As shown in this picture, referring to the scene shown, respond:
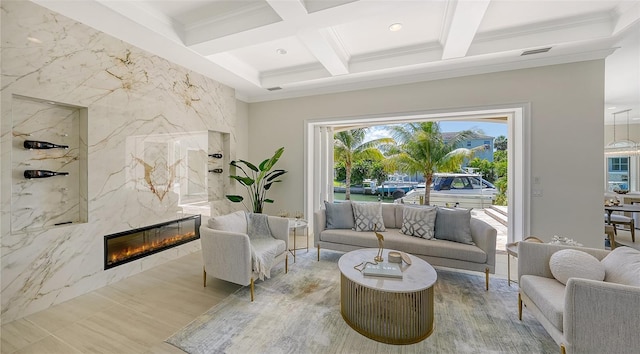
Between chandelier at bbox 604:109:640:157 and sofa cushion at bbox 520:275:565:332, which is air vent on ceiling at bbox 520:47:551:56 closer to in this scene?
sofa cushion at bbox 520:275:565:332

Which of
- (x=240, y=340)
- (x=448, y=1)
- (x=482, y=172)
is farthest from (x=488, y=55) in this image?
(x=240, y=340)

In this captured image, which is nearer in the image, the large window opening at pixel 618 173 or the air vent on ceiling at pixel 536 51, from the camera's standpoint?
the air vent on ceiling at pixel 536 51

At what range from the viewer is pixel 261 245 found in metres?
3.14

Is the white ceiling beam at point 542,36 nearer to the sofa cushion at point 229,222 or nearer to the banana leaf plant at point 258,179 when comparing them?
the banana leaf plant at point 258,179

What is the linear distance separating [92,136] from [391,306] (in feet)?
12.9

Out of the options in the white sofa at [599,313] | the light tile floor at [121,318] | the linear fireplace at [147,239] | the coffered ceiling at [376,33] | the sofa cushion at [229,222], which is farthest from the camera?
the linear fireplace at [147,239]

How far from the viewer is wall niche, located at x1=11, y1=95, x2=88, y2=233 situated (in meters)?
2.46

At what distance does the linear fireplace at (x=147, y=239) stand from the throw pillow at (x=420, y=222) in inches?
145

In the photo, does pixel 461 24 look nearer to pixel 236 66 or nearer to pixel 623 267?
pixel 623 267

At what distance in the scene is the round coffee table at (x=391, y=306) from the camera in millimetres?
2047

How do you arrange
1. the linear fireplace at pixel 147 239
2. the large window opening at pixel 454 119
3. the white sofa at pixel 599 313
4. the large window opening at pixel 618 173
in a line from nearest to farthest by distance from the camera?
the white sofa at pixel 599 313 → the linear fireplace at pixel 147 239 → the large window opening at pixel 454 119 → the large window opening at pixel 618 173

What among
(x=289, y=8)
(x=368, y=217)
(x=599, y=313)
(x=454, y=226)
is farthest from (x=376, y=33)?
(x=599, y=313)

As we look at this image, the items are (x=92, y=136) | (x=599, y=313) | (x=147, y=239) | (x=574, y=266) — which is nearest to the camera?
Result: (x=599, y=313)

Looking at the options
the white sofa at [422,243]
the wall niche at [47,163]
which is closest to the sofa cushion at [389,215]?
the white sofa at [422,243]
